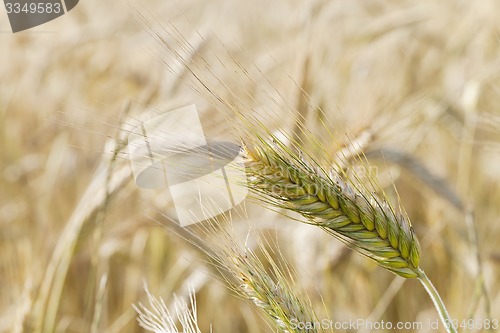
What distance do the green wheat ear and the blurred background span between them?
0.27ft

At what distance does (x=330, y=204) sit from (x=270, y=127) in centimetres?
79

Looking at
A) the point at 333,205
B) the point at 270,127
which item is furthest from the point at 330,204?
the point at 270,127

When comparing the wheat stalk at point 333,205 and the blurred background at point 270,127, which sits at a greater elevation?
the wheat stalk at point 333,205

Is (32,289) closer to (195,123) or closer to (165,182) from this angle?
(165,182)

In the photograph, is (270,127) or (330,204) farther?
(270,127)

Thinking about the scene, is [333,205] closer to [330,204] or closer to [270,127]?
[330,204]

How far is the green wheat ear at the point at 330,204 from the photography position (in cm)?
62

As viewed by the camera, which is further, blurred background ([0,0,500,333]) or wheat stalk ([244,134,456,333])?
blurred background ([0,0,500,333])

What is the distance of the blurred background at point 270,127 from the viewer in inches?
40.4

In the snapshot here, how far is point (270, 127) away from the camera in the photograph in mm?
1406

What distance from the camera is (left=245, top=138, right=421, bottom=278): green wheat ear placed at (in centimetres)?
62

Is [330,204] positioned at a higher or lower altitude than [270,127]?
higher

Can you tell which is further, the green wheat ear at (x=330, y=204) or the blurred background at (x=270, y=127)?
the blurred background at (x=270, y=127)

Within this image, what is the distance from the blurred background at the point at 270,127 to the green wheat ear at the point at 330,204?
0.08 m
